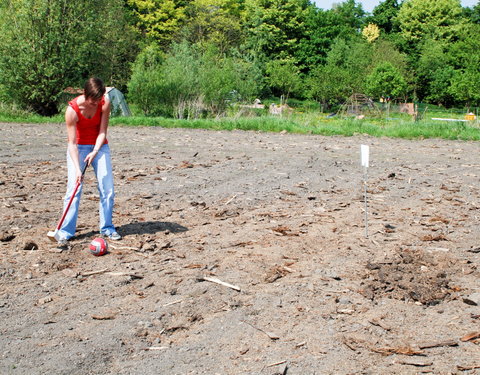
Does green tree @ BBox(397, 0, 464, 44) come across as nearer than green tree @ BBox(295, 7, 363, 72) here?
No

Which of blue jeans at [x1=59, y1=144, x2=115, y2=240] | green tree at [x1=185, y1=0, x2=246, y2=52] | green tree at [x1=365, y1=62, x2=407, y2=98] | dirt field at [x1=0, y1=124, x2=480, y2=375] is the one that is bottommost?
dirt field at [x1=0, y1=124, x2=480, y2=375]

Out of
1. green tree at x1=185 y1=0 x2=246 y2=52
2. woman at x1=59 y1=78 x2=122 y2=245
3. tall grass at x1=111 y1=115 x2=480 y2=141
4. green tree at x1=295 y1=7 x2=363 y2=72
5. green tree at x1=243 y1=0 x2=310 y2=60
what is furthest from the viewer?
green tree at x1=295 y1=7 x2=363 y2=72

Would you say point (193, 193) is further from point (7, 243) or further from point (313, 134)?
point (313, 134)

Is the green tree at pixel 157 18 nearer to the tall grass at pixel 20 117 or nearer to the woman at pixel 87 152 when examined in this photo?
the tall grass at pixel 20 117

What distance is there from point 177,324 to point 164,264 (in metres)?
1.25

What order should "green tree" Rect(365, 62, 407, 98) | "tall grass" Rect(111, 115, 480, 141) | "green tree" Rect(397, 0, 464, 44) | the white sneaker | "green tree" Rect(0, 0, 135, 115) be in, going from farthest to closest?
"green tree" Rect(397, 0, 464, 44), "green tree" Rect(365, 62, 407, 98), "green tree" Rect(0, 0, 135, 115), "tall grass" Rect(111, 115, 480, 141), the white sneaker

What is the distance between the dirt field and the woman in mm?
263

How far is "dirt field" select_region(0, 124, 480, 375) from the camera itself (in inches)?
135

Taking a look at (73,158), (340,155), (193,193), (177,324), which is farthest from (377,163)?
(177,324)

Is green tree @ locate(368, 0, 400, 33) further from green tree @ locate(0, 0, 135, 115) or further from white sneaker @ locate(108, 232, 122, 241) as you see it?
white sneaker @ locate(108, 232, 122, 241)

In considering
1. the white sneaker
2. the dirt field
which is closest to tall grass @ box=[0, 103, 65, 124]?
the dirt field

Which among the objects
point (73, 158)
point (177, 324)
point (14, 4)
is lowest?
point (177, 324)

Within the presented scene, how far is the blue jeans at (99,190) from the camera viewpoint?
550 centimetres

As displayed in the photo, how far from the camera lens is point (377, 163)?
11352 millimetres
